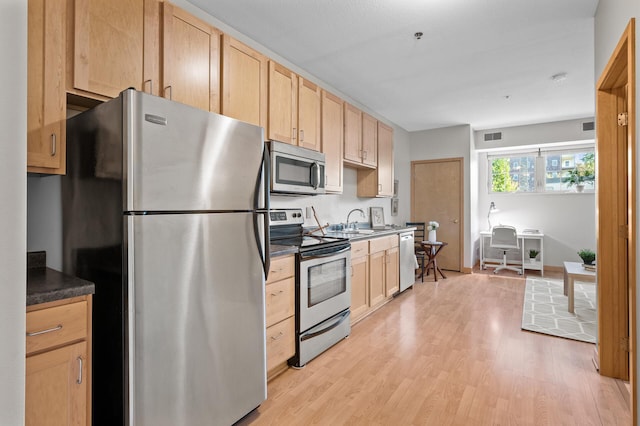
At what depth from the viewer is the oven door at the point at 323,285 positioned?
98.6 inches

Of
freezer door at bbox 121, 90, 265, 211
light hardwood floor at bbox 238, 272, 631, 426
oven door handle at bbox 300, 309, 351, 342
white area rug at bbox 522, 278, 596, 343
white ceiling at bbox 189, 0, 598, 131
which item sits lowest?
light hardwood floor at bbox 238, 272, 631, 426

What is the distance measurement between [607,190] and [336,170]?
2264 millimetres

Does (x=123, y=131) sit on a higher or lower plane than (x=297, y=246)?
higher

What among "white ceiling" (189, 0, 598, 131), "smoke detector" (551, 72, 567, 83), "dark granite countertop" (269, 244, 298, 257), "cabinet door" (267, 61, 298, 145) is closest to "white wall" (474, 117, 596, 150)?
"white ceiling" (189, 0, 598, 131)

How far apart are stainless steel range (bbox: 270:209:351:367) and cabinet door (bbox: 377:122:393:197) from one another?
1.80 meters

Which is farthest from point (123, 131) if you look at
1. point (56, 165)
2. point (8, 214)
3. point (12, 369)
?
point (12, 369)

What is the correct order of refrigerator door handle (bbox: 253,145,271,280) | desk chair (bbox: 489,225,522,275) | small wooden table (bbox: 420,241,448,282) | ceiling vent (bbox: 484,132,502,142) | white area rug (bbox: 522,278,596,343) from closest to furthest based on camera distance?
refrigerator door handle (bbox: 253,145,271,280) < white area rug (bbox: 522,278,596,343) < small wooden table (bbox: 420,241,448,282) < desk chair (bbox: 489,225,522,275) < ceiling vent (bbox: 484,132,502,142)

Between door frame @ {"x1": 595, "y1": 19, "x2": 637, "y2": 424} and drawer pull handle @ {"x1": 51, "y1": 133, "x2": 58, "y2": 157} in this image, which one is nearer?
drawer pull handle @ {"x1": 51, "y1": 133, "x2": 58, "y2": 157}

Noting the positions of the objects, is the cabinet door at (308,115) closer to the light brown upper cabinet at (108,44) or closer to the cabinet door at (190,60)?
the cabinet door at (190,60)

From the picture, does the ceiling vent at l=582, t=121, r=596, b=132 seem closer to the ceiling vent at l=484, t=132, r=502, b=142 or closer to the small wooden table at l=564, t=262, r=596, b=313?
the ceiling vent at l=484, t=132, r=502, b=142

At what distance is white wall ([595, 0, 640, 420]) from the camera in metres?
1.51

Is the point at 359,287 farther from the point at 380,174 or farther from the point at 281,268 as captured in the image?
the point at 380,174

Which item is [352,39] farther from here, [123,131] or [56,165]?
[56,165]

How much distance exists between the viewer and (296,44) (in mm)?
3021
